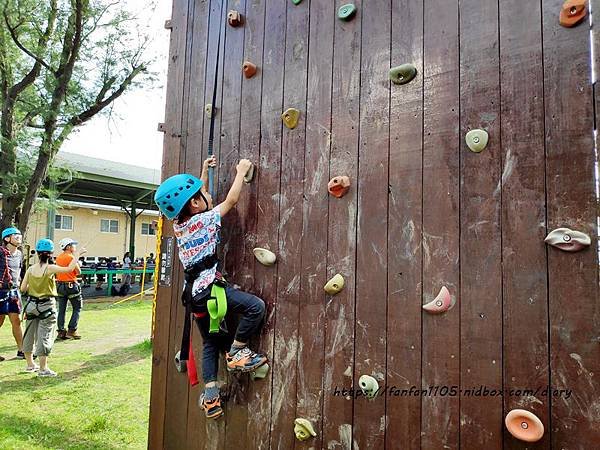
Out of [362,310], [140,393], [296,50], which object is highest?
[296,50]

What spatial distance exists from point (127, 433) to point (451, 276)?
3.10 m

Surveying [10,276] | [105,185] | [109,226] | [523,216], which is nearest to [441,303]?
[523,216]

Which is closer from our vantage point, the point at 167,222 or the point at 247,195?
the point at 247,195

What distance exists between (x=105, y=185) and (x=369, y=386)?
18.2m

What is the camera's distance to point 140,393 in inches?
189

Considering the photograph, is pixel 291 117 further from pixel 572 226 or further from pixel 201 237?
pixel 572 226

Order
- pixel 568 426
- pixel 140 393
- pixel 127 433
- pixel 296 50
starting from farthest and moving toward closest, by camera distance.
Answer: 1. pixel 140 393
2. pixel 127 433
3. pixel 296 50
4. pixel 568 426

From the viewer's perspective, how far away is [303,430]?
222cm

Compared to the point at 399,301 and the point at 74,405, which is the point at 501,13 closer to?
the point at 399,301

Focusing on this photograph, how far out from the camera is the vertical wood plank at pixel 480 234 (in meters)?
1.77

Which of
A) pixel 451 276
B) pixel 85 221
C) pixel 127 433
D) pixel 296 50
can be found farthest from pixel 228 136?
pixel 85 221

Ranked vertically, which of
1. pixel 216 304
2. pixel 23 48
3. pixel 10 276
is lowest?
pixel 10 276

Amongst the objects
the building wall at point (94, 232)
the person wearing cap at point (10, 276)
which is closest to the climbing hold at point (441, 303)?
the person wearing cap at point (10, 276)

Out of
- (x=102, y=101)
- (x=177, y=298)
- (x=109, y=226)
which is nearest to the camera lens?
(x=177, y=298)
